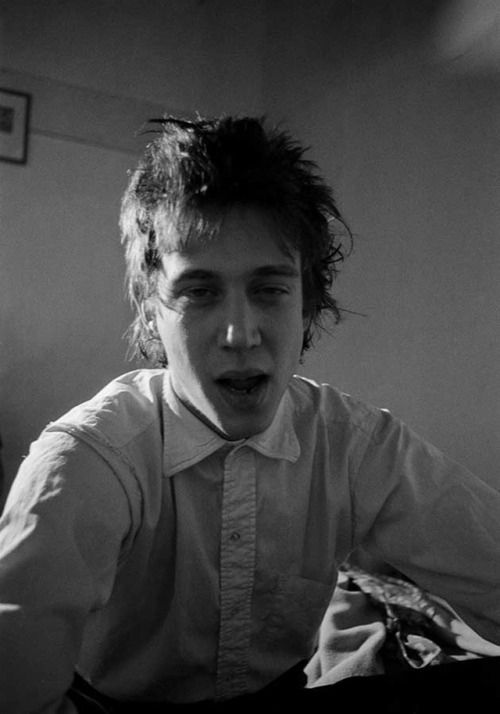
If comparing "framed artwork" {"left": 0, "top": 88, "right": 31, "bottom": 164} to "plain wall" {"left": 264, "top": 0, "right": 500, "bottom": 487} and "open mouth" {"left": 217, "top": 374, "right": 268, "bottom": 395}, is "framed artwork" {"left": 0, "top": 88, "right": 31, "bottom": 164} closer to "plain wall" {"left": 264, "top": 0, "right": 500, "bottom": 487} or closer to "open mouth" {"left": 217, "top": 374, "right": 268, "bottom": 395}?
"plain wall" {"left": 264, "top": 0, "right": 500, "bottom": 487}

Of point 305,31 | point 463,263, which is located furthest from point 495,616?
point 305,31

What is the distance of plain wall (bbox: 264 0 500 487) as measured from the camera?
172cm

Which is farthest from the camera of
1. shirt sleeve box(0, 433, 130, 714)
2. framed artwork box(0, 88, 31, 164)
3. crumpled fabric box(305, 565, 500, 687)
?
framed artwork box(0, 88, 31, 164)

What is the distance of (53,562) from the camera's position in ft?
2.11

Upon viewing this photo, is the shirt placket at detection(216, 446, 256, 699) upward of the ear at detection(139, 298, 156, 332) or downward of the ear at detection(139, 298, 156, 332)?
downward

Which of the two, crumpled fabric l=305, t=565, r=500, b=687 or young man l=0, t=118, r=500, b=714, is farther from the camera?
crumpled fabric l=305, t=565, r=500, b=687

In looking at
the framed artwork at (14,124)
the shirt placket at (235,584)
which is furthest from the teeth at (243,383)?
the framed artwork at (14,124)

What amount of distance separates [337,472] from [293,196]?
1.39ft

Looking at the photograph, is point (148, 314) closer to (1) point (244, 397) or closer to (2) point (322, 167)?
(1) point (244, 397)

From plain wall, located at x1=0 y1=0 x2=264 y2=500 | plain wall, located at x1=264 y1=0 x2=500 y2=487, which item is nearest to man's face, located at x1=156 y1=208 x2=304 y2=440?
plain wall, located at x1=264 y1=0 x2=500 y2=487

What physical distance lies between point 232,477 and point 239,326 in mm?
224

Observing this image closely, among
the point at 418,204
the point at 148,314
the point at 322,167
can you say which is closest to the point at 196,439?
the point at 148,314

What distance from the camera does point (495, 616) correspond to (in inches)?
34.7

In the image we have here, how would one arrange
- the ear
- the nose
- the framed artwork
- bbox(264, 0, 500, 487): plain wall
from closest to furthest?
the nose < the ear < bbox(264, 0, 500, 487): plain wall < the framed artwork
